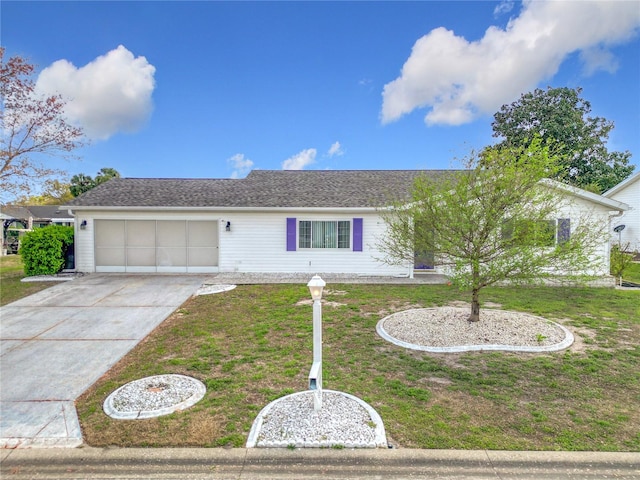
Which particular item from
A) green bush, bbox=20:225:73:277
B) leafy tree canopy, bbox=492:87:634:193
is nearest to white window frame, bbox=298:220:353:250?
green bush, bbox=20:225:73:277

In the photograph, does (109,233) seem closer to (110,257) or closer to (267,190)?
(110,257)

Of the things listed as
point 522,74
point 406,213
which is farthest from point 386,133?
point 406,213

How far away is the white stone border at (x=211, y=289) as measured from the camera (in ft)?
31.7

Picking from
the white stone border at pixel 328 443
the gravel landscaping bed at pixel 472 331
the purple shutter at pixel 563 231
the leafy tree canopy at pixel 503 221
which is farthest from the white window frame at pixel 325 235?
the white stone border at pixel 328 443

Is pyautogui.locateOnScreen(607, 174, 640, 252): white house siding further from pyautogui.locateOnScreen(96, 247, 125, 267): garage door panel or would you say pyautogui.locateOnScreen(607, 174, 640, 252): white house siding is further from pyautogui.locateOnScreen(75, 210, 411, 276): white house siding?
pyautogui.locateOnScreen(96, 247, 125, 267): garage door panel

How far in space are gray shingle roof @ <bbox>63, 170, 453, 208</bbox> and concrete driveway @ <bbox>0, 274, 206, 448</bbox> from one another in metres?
3.18

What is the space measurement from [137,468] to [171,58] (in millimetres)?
16924

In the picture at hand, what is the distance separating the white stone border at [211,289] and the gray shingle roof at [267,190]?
3120 mm

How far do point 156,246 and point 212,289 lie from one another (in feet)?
12.9

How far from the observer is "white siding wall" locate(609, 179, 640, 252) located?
18406mm

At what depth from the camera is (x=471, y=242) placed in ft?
18.8

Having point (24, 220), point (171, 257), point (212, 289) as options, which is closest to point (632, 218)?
point (212, 289)

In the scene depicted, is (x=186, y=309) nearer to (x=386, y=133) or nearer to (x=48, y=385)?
(x=48, y=385)

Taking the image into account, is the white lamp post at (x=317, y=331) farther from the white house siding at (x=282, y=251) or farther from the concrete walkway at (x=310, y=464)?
the white house siding at (x=282, y=251)
